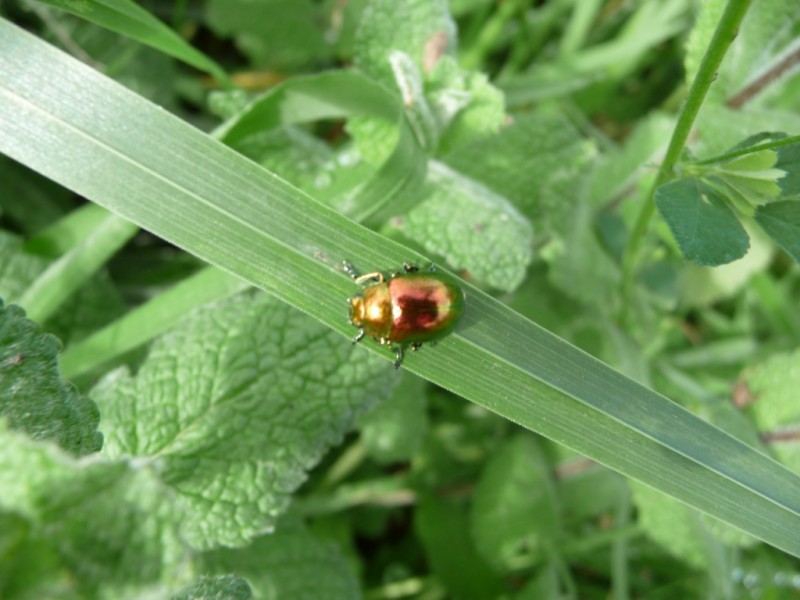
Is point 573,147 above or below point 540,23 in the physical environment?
below

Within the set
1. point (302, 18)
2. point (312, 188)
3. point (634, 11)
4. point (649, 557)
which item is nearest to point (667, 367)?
point (649, 557)

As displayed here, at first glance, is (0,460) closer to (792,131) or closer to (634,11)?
(792,131)

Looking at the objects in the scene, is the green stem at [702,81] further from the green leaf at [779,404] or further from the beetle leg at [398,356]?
the green leaf at [779,404]

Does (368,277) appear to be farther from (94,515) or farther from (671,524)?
(671,524)

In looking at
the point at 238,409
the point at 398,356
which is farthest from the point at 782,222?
the point at 238,409

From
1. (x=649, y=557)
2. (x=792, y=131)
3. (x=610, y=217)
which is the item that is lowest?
(x=649, y=557)

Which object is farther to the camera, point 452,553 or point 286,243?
point 452,553
